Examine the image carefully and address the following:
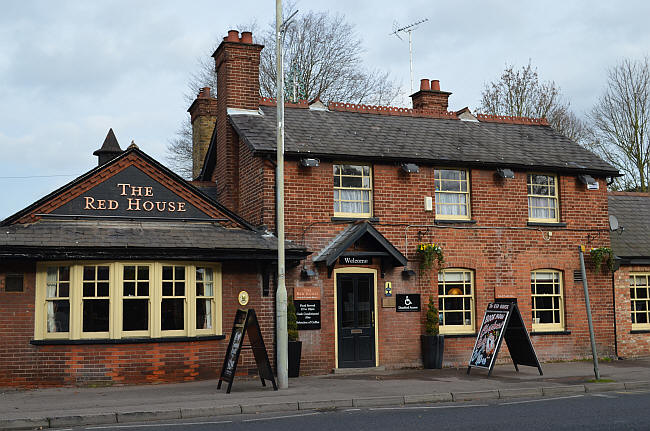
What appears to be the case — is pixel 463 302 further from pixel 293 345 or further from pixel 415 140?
pixel 293 345

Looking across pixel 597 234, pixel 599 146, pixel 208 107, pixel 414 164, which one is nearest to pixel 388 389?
pixel 414 164

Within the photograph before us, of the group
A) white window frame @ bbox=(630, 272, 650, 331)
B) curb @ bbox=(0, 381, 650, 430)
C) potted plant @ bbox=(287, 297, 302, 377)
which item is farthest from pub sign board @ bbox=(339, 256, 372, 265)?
white window frame @ bbox=(630, 272, 650, 331)

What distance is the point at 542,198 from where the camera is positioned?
19984 millimetres

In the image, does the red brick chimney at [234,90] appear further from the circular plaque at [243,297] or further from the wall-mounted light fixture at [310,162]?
the circular plaque at [243,297]

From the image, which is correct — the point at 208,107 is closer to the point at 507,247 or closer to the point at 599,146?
the point at 507,247

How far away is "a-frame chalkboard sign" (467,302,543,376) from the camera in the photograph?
15891 millimetres

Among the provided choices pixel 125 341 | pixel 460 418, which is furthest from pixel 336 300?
pixel 460 418

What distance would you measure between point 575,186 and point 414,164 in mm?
5003

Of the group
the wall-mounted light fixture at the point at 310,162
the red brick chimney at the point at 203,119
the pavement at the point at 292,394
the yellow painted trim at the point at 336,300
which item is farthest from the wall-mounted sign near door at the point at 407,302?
the red brick chimney at the point at 203,119

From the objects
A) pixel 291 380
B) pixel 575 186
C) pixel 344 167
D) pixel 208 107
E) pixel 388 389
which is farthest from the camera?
pixel 208 107

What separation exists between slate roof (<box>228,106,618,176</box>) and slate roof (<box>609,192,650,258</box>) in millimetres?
2295

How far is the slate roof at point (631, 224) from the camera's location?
21.0 metres

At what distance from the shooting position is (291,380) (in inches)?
619

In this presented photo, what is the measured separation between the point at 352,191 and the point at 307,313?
10.8 ft
